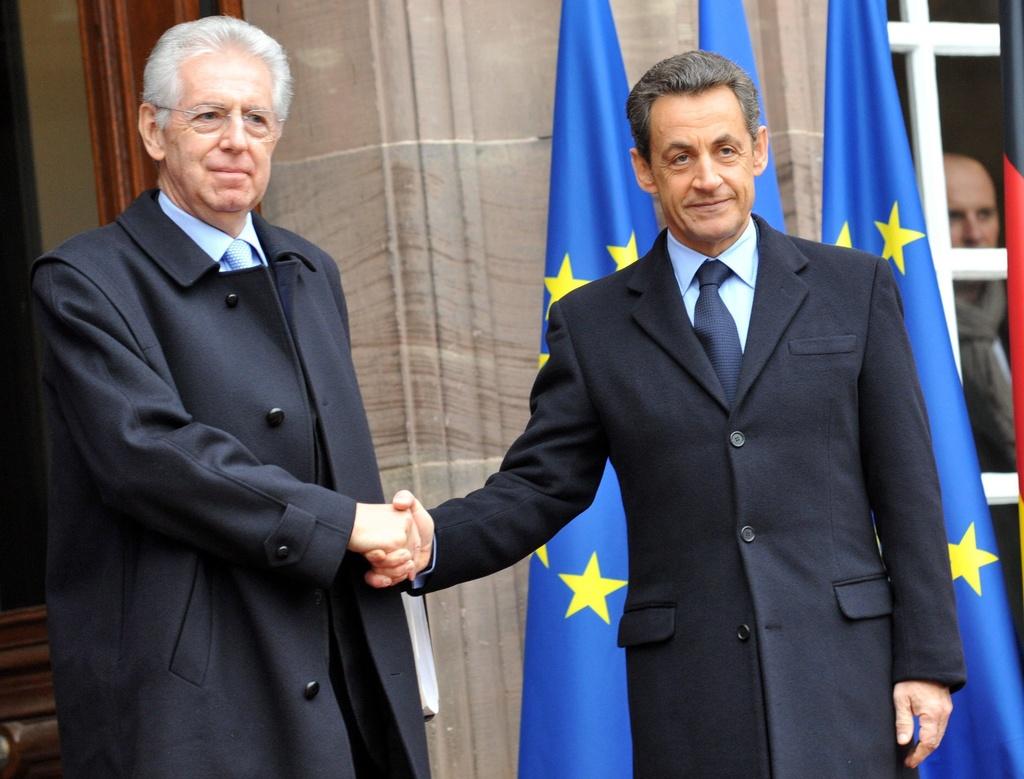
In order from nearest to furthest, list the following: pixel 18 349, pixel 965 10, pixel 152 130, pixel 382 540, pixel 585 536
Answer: pixel 382 540, pixel 152 130, pixel 585 536, pixel 18 349, pixel 965 10

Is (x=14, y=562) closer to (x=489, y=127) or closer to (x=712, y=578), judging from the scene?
(x=489, y=127)

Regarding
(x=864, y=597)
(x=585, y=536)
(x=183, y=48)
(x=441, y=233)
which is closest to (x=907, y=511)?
(x=864, y=597)

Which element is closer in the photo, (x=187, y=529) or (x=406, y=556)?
(x=187, y=529)

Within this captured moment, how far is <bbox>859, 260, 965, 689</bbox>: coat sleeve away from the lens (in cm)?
279

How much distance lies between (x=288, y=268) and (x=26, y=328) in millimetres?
1621

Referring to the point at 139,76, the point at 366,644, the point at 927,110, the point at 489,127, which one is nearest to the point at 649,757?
the point at 366,644

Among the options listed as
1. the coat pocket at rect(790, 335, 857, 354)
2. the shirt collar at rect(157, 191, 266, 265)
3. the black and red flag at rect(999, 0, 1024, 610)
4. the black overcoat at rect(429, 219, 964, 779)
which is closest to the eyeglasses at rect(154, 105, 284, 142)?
the shirt collar at rect(157, 191, 266, 265)

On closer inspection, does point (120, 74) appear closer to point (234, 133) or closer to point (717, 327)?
point (234, 133)

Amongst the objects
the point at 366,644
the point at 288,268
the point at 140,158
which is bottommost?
the point at 366,644

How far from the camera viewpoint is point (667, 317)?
2996 millimetres

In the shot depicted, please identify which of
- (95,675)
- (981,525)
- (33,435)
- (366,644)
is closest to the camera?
(95,675)

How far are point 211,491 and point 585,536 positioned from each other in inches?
55.9

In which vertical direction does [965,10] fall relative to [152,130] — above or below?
above

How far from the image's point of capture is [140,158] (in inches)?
160
